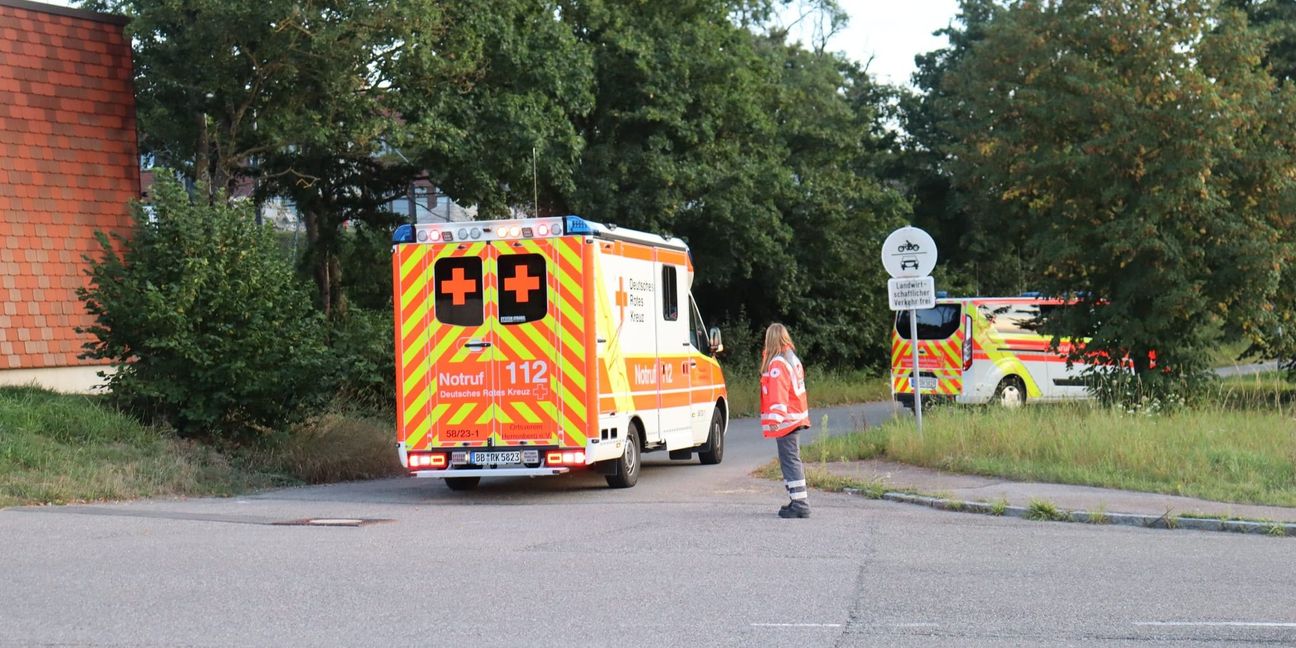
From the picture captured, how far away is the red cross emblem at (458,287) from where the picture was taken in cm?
1424

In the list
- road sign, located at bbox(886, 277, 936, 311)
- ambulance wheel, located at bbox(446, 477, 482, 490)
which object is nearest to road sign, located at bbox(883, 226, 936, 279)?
road sign, located at bbox(886, 277, 936, 311)

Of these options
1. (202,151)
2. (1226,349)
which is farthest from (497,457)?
(1226,349)

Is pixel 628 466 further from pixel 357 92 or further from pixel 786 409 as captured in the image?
pixel 357 92

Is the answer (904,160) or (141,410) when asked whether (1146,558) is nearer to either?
(141,410)

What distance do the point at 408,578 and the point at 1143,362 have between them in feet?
48.3

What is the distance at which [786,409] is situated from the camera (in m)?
12.5

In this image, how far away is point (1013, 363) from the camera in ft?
80.1

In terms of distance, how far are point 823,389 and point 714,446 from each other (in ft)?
47.8

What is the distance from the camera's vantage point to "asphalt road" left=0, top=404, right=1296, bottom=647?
A: 7434 mm

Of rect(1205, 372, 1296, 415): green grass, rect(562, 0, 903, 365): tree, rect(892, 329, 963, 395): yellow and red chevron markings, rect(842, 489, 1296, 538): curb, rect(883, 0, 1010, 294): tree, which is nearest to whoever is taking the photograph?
rect(842, 489, 1296, 538): curb

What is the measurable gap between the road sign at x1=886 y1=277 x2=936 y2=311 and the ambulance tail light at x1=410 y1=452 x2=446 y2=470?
18.1 feet

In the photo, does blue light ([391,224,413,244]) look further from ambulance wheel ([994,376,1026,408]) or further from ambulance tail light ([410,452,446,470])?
ambulance wheel ([994,376,1026,408])

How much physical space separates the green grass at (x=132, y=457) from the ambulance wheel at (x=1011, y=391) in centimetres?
1103

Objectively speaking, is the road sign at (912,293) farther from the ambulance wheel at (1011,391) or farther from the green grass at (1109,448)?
the ambulance wheel at (1011,391)
